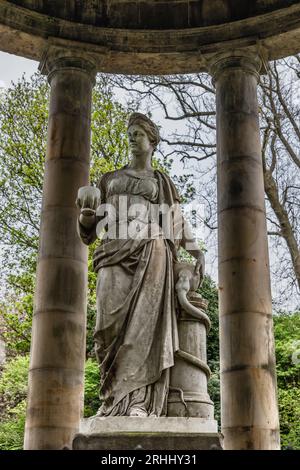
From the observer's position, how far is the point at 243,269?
18469 millimetres

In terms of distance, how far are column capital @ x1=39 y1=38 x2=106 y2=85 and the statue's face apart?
258 inches

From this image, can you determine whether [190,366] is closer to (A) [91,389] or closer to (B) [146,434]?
(B) [146,434]

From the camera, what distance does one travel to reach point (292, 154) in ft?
115

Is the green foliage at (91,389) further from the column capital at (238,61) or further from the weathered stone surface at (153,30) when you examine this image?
the column capital at (238,61)

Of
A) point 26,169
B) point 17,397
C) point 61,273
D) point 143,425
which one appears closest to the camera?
point 143,425

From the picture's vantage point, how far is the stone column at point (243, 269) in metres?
17.2

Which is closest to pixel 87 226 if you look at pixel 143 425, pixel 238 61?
pixel 143 425

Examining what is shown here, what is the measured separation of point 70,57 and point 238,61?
494cm

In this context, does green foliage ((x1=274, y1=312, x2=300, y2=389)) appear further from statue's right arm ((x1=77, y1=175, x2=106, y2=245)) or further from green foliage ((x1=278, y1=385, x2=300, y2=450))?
statue's right arm ((x1=77, y1=175, x2=106, y2=245))

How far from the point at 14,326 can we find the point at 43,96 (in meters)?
12.6

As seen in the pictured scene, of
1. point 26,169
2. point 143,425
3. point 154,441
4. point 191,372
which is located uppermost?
point 26,169

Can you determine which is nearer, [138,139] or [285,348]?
[138,139]
